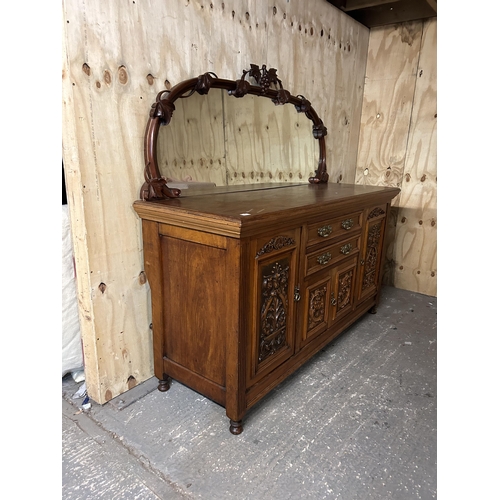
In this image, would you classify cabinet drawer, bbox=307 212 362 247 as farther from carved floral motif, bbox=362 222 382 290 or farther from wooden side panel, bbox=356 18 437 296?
wooden side panel, bbox=356 18 437 296

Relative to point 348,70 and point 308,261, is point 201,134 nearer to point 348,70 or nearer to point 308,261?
point 308,261

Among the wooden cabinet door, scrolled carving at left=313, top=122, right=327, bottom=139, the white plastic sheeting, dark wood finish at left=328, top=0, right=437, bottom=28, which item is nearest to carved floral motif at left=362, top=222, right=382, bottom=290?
the wooden cabinet door

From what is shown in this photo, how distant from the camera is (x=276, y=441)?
1444mm

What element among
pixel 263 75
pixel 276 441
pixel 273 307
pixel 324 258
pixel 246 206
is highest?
pixel 263 75

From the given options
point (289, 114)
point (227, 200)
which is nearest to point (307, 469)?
point (227, 200)

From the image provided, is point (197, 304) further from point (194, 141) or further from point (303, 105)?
point (303, 105)

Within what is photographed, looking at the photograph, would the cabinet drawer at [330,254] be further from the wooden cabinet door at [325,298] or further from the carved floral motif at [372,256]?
the carved floral motif at [372,256]

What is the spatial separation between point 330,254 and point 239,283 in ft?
2.25

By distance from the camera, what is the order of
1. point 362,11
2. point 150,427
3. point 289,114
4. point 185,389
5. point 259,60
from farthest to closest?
point 362,11 < point 289,114 < point 259,60 < point 185,389 < point 150,427

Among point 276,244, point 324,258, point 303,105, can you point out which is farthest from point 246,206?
point 303,105

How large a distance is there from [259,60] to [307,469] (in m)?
1.86

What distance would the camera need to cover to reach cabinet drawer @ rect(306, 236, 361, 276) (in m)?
1.71

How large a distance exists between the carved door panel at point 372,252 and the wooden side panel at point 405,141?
0.66 meters

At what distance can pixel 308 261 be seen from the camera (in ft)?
5.51
